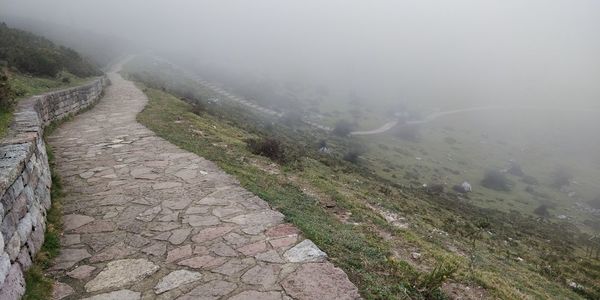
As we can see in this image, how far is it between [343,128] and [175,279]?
181ft

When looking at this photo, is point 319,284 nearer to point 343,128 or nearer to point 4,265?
point 4,265

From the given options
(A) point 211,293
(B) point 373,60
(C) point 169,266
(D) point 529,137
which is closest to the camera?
(A) point 211,293

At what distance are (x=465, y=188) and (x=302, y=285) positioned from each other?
4026 centimetres

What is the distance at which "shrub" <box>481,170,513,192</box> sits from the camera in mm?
45653

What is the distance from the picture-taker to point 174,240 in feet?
20.0

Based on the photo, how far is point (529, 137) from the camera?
7806 centimetres

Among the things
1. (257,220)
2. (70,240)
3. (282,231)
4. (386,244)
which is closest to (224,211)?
(257,220)

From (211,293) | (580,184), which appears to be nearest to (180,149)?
(211,293)

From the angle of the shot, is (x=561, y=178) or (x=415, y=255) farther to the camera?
(x=561, y=178)

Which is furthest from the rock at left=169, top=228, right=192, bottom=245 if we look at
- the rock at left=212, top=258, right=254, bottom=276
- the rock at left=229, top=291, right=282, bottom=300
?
the rock at left=229, top=291, right=282, bottom=300

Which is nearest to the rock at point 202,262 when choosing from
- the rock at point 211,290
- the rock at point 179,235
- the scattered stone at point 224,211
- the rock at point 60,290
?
the rock at point 211,290

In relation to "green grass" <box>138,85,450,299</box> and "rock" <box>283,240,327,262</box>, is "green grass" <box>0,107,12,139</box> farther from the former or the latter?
"rock" <box>283,240,327,262</box>

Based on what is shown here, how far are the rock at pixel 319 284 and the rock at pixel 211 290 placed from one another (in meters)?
0.66

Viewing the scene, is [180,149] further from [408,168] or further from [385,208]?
[408,168]
